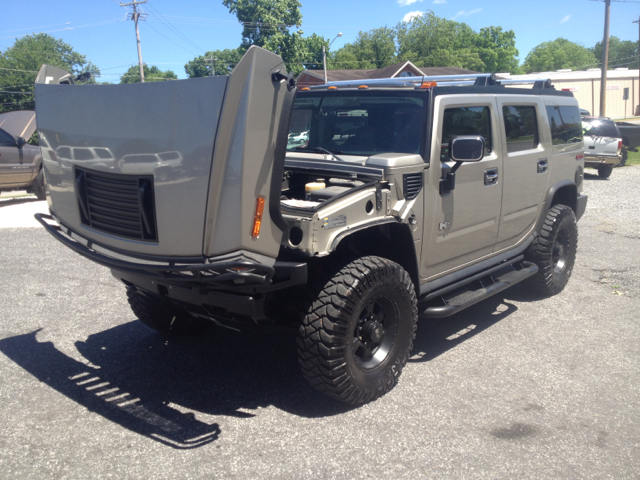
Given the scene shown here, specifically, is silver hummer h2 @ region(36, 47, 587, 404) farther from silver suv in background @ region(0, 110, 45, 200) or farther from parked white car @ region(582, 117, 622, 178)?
parked white car @ region(582, 117, 622, 178)

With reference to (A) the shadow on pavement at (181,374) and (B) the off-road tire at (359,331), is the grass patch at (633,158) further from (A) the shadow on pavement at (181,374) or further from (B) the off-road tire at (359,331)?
(B) the off-road tire at (359,331)

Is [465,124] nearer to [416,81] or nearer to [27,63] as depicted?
[416,81]

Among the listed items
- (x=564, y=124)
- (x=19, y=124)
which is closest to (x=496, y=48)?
(x=19, y=124)

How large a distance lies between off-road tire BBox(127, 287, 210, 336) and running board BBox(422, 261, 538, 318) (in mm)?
2072

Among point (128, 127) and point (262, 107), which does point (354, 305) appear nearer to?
point (262, 107)

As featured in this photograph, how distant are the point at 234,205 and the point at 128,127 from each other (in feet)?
2.64

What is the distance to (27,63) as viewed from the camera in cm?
5172

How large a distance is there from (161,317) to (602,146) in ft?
51.3

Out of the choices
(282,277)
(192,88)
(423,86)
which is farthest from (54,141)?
(423,86)

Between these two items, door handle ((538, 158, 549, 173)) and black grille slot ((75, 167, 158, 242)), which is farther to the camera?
door handle ((538, 158, 549, 173))

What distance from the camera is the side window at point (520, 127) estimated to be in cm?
509

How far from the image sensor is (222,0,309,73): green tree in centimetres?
4822

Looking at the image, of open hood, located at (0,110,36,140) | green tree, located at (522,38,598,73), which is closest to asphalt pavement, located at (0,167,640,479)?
open hood, located at (0,110,36,140)

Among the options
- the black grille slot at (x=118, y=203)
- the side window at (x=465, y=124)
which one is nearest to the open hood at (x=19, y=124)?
the black grille slot at (x=118, y=203)
